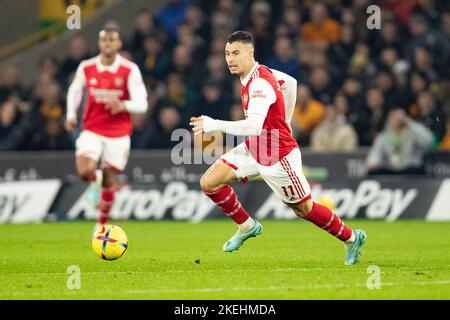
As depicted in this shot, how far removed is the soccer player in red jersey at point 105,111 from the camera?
12805 mm

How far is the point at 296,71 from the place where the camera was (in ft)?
60.4

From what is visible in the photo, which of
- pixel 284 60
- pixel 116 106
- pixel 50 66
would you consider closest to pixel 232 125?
pixel 116 106

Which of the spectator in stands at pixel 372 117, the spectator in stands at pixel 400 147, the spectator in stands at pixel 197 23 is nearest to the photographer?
the spectator in stands at pixel 400 147

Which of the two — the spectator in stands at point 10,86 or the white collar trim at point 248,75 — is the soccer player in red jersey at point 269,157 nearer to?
the white collar trim at point 248,75

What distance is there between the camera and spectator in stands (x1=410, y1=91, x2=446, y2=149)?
55.0 ft

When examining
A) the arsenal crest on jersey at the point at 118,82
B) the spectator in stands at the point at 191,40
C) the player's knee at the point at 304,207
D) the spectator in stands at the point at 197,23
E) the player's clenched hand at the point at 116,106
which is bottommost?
the player's knee at the point at 304,207

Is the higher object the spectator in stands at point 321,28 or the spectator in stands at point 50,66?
the spectator in stands at point 321,28

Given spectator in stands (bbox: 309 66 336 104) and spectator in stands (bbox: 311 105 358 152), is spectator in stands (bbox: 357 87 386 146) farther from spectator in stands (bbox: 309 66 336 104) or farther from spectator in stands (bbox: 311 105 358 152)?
spectator in stands (bbox: 309 66 336 104)

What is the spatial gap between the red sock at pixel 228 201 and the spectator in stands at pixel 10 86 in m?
9.44

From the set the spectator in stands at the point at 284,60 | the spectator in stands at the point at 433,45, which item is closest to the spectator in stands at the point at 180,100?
the spectator in stands at the point at 284,60

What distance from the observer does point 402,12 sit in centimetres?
1902

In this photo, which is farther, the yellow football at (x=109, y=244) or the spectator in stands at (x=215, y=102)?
the spectator in stands at (x=215, y=102)

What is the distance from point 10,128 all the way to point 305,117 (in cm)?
490
